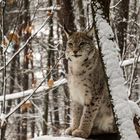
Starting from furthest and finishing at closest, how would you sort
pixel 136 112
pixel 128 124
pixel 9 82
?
pixel 9 82 → pixel 136 112 → pixel 128 124

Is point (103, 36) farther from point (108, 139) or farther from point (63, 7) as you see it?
point (63, 7)

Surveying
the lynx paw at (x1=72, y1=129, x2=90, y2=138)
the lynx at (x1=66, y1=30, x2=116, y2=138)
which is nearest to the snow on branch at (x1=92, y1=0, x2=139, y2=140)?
the lynx at (x1=66, y1=30, x2=116, y2=138)

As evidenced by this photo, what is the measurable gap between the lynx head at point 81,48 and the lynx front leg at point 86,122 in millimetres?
553

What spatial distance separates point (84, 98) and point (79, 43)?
611mm

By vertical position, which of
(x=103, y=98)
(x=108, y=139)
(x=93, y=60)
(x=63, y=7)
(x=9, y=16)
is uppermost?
(x=9, y=16)

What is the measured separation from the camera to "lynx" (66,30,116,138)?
17.4 ft

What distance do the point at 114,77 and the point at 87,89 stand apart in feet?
6.25

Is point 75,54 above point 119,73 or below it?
above

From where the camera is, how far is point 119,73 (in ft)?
11.4

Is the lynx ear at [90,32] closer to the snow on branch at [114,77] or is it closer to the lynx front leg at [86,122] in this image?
the lynx front leg at [86,122]

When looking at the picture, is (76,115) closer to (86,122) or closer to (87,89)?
(86,122)

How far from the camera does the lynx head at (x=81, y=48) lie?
17.9 feet

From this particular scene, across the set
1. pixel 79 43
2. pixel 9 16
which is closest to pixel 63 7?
pixel 79 43

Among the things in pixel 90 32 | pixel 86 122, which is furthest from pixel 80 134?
pixel 90 32
